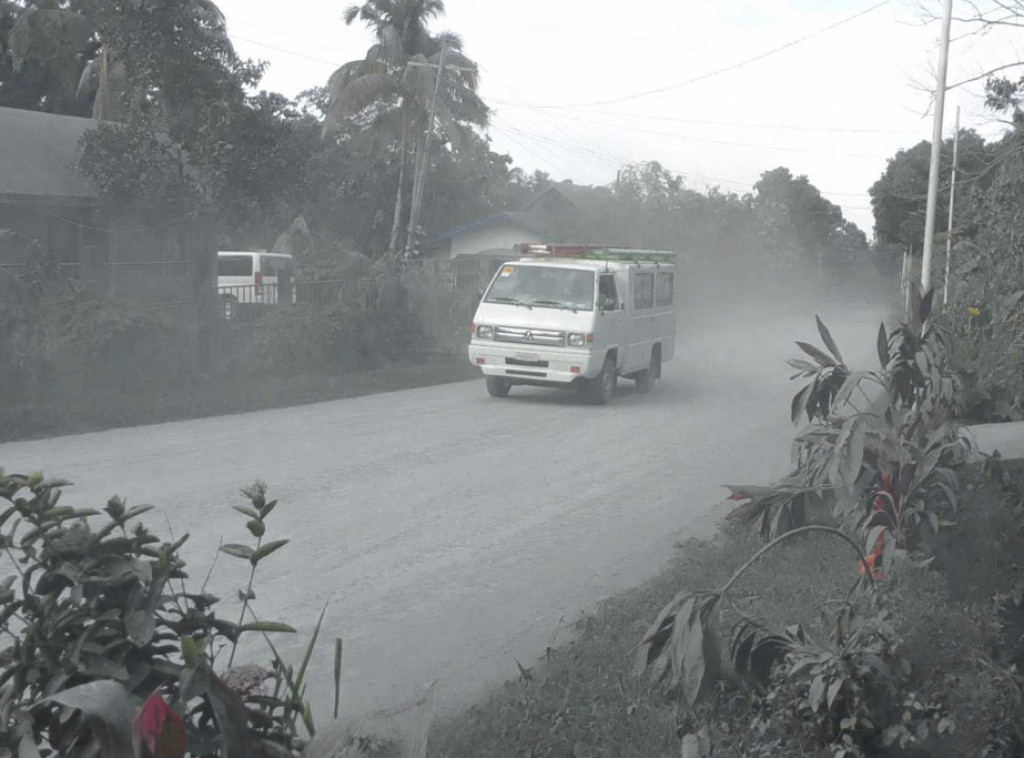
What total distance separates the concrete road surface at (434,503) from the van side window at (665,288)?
326 centimetres

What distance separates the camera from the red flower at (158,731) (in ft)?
7.89

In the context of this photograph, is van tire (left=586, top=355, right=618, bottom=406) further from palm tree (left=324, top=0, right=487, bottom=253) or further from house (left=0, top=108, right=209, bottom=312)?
palm tree (left=324, top=0, right=487, bottom=253)

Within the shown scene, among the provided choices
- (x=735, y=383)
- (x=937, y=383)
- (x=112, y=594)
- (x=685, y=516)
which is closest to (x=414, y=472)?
(x=685, y=516)

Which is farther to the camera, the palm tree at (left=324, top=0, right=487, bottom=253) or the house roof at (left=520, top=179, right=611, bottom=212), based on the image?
the house roof at (left=520, top=179, right=611, bottom=212)

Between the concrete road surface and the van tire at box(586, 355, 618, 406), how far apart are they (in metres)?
0.24

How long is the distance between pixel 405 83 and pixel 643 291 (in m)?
16.1

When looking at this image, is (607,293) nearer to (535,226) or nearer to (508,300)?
(508,300)

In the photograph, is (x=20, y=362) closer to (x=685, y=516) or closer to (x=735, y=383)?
(x=685, y=516)

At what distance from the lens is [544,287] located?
18500 millimetres

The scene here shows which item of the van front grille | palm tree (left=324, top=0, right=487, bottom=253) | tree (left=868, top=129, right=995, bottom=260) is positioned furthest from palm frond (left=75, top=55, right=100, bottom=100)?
tree (left=868, top=129, right=995, bottom=260)

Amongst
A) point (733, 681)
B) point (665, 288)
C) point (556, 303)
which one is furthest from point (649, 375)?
point (733, 681)

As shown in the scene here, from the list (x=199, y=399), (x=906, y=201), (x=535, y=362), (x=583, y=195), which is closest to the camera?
(x=199, y=399)

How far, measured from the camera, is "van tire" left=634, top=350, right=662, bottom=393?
67.3ft

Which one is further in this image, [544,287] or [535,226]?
[535,226]
